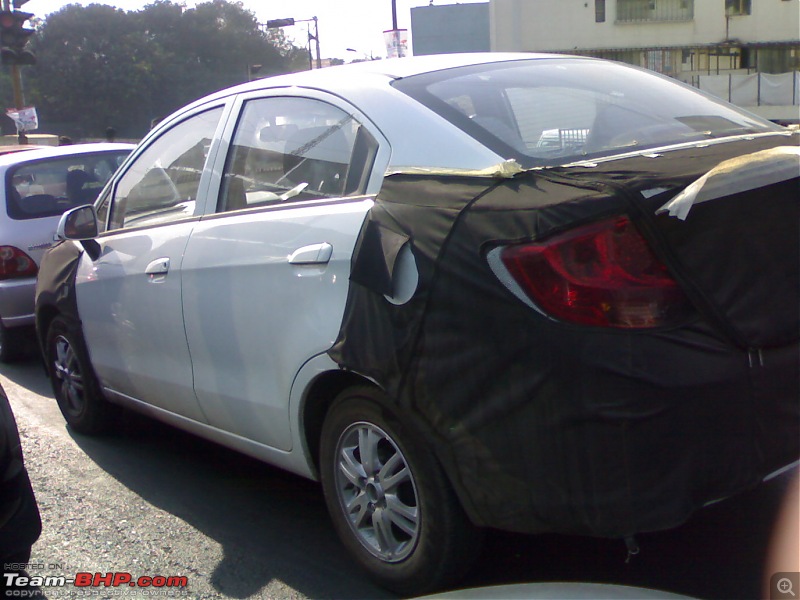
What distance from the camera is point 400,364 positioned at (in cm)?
292

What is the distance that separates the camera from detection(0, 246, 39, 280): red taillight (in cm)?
715

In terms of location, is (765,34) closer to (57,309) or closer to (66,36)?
(66,36)

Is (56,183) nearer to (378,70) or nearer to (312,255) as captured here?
(378,70)

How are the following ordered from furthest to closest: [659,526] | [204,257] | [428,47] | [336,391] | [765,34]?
[428,47] < [765,34] < [204,257] < [336,391] < [659,526]

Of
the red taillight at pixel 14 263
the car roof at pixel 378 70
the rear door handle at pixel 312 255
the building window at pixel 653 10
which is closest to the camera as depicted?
the rear door handle at pixel 312 255

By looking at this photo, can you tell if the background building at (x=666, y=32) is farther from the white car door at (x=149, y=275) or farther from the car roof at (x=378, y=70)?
the car roof at (x=378, y=70)

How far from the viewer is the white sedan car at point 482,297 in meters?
2.53

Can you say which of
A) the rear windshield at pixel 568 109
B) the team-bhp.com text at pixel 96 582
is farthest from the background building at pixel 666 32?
the team-bhp.com text at pixel 96 582

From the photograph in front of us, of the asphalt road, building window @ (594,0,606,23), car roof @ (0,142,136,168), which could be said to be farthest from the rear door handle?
building window @ (594,0,606,23)

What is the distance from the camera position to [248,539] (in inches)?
156

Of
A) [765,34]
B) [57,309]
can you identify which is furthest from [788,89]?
[57,309]

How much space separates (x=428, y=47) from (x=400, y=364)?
47.1 metres

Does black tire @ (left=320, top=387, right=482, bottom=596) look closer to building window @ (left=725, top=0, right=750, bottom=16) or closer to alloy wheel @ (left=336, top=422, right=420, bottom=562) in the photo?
alloy wheel @ (left=336, top=422, right=420, bottom=562)

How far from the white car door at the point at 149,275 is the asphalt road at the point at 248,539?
1.48 ft
